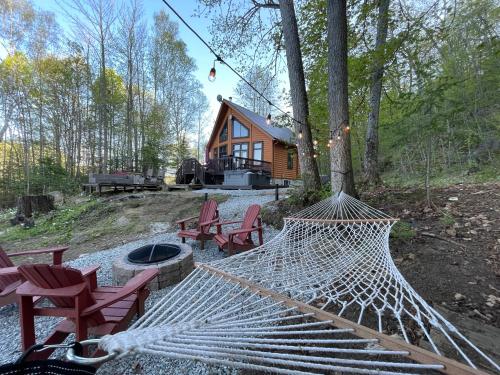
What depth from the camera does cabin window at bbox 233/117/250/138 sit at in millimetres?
14609

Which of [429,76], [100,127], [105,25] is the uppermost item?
[105,25]

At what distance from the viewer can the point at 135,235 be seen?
16.6ft

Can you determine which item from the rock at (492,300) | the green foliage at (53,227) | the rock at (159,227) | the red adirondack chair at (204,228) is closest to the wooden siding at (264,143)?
the green foliage at (53,227)

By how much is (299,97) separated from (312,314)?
4.59 m

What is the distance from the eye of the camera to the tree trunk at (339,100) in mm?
3756

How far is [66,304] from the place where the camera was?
1584mm

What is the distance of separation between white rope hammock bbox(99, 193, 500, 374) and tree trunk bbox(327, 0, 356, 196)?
1.51 feet

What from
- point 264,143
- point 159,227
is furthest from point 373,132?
point 264,143

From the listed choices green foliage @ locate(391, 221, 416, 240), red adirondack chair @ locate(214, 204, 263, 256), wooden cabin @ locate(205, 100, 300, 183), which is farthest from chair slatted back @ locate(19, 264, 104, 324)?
wooden cabin @ locate(205, 100, 300, 183)

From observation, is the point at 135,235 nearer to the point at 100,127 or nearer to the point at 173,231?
the point at 173,231

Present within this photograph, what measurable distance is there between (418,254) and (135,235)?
16.2 feet

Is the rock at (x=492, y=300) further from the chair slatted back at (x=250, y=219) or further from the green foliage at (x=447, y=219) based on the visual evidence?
the chair slatted back at (x=250, y=219)

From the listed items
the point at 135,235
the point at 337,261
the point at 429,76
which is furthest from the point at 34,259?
the point at 429,76

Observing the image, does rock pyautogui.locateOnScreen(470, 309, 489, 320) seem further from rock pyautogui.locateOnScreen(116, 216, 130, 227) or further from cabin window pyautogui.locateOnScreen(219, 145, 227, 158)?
cabin window pyautogui.locateOnScreen(219, 145, 227, 158)
